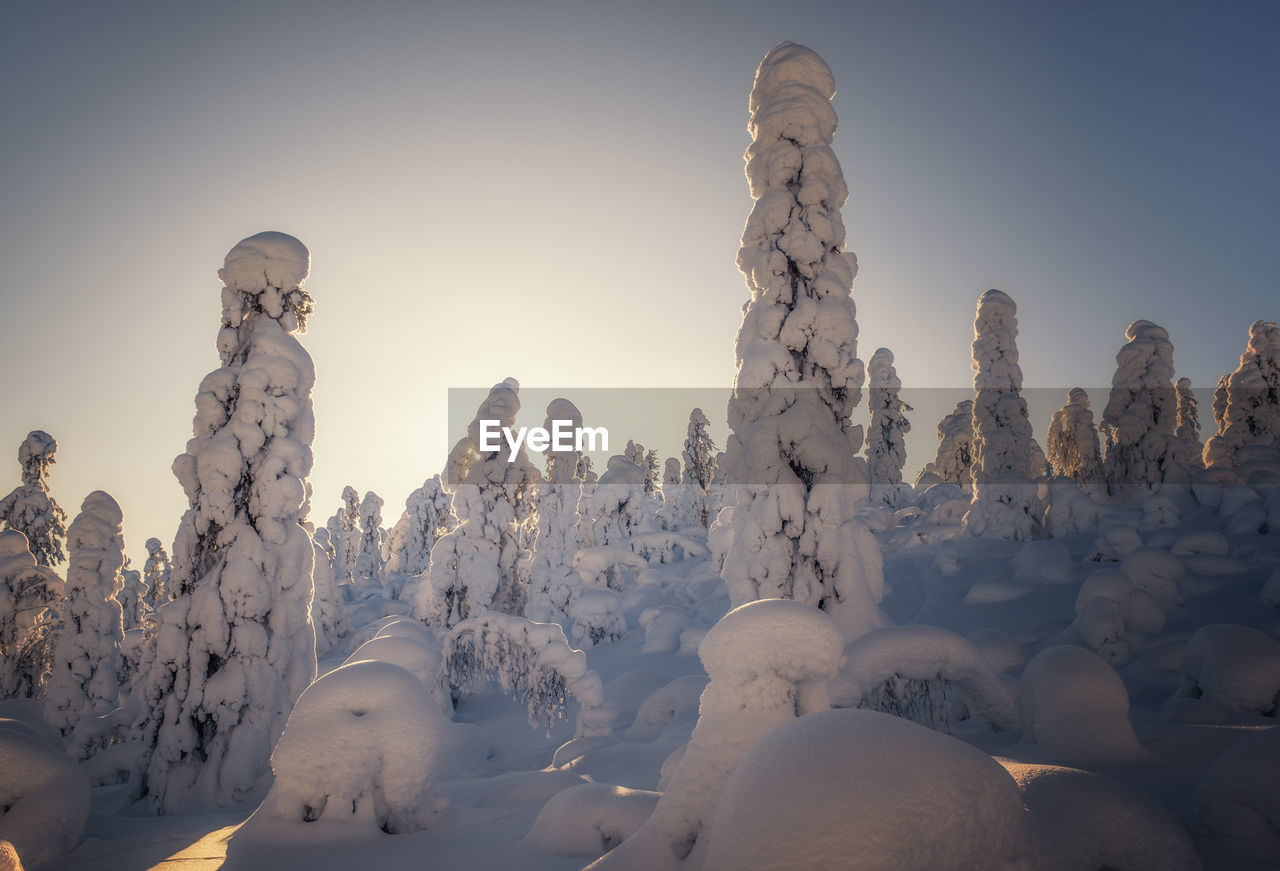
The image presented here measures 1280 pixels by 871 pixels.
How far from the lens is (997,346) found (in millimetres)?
26484

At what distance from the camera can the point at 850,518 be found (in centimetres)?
1260

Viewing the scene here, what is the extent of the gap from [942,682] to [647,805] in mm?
4308

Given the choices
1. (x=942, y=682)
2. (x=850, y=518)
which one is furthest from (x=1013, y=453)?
(x=942, y=682)

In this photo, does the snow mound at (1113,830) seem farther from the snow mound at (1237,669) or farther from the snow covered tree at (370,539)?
the snow covered tree at (370,539)

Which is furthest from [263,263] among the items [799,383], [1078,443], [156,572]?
[156,572]

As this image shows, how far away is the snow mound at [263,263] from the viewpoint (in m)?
13.1

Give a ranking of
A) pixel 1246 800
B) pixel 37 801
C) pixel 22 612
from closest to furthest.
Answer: pixel 1246 800 < pixel 37 801 < pixel 22 612

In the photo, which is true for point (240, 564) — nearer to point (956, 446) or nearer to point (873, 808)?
point (873, 808)

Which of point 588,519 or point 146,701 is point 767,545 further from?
point 588,519

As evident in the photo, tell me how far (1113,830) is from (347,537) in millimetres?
72779

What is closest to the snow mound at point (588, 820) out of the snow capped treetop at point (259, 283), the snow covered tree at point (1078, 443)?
the snow capped treetop at point (259, 283)

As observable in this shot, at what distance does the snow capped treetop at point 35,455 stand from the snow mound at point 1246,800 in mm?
33770

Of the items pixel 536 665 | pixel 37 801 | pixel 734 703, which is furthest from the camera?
pixel 536 665

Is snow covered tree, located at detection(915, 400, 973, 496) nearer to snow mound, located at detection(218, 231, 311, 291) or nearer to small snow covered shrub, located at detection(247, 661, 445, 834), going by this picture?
snow mound, located at detection(218, 231, 311, 291)
